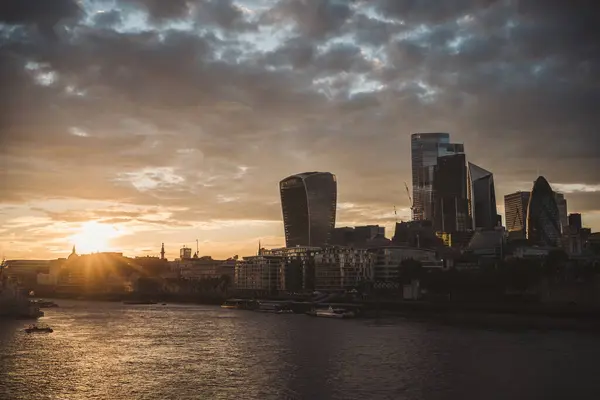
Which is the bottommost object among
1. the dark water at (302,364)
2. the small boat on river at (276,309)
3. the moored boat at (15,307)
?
the dark water at (302,364)

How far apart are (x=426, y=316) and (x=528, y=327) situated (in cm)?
2595

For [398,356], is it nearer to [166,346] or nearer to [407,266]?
[166,346]

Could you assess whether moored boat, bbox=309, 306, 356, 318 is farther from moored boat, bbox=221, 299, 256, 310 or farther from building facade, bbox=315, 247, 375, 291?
building facade, bbox=315, 247, 375, 291

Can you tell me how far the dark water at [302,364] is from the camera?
40875 mm

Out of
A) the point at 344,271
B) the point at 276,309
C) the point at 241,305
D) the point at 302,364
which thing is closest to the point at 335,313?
the point at 276,309

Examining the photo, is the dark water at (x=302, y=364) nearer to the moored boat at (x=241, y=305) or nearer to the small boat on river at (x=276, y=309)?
the small boat on river at (x=276, y=309)

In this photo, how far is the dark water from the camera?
134 feet

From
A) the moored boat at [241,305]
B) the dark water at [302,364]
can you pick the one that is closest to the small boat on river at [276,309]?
the moored boat at [241,305]

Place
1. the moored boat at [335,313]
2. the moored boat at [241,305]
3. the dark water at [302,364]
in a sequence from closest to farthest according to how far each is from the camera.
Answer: the dark water at [302,364], the moored boat at [335,313], the moored boat at [241,305]

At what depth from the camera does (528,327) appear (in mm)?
81938

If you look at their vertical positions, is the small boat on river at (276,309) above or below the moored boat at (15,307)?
below

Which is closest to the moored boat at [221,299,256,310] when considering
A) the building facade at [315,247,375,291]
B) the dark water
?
the building facade at [315,247,375,291]

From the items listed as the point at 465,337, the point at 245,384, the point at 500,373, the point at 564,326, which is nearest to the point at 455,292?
the point at 564,326

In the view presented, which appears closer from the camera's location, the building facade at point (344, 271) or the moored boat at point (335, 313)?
the moored boat at point (335, 313)
